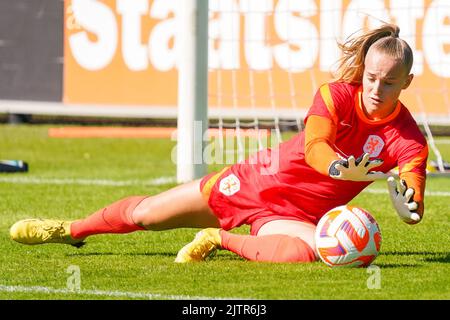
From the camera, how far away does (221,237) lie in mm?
6852

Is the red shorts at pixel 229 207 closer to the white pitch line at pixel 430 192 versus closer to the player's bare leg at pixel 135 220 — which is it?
the player's bare leg at pixel 135 220

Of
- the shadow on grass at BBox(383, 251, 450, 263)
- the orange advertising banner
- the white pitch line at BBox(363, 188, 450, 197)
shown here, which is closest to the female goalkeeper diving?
the shadow on grass at BBox(383, 251, 450, 263)

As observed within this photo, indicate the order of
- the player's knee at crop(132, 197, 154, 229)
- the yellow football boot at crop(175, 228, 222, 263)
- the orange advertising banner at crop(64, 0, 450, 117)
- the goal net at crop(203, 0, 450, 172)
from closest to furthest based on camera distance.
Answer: the yellow football boot at crop(175, 228, 222, 263) → the player's knee at crop(132, 197, 154, 229) → the goal net at crop(203, 0, 450, 172) → the orange advertising banner at crop(64, 0, 450, 117)

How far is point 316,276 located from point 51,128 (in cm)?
1207

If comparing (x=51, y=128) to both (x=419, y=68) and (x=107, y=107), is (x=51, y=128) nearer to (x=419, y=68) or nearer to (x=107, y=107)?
(x=107, y=107)

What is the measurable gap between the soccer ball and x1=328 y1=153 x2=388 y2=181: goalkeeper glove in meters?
0.37

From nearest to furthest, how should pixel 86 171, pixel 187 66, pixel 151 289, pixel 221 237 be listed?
1. pixel 151 289
2. pixel 221 237
3. pixel 187 66
4. pixel 86 171

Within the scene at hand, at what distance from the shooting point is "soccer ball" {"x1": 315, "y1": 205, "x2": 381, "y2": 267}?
639cm

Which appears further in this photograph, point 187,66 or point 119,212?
point 187,66

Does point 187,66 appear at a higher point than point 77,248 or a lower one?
higher

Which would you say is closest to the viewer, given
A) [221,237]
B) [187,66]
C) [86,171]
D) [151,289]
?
[151,289]

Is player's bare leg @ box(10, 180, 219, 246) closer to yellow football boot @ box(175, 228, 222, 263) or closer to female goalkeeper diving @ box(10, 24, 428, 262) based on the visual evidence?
female goalkeeper diving @ box(10, 24, 428, 262)

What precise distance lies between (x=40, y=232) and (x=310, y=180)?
5.64 ft

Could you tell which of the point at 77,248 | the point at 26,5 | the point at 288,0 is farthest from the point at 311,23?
the point at 77,248
